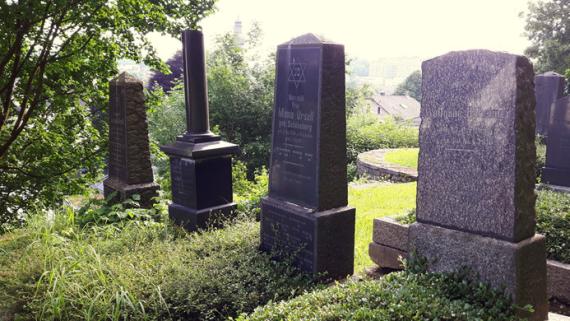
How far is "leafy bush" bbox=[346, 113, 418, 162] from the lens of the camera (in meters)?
19.1

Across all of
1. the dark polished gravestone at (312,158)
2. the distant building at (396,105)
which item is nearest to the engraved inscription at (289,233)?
the dark polished gravestone at (312,158)

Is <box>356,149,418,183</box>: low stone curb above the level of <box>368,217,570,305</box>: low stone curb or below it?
below

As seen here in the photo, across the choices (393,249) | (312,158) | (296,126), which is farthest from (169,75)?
(393,249)

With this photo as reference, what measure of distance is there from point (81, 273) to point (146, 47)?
18.7 feet

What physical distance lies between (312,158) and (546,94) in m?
11.8

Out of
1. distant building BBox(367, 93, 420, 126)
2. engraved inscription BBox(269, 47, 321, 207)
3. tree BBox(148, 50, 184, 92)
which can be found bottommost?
distant building BBox(367, 93, 420, 126)

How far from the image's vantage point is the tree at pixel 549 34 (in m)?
24.8

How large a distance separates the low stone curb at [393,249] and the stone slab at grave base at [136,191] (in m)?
4.02

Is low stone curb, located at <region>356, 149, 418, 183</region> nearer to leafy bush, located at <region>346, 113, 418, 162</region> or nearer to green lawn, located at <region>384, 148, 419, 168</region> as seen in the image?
green lawn, located at <region>384, 148, 419, 168</region>

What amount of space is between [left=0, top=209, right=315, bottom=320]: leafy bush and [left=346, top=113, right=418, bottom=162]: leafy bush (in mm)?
13703

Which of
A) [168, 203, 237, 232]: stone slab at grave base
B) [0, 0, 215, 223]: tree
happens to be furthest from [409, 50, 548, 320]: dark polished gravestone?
[0, 0, 215, 223]: tree

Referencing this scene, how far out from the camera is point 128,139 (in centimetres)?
765

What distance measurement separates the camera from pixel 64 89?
8.34 metres

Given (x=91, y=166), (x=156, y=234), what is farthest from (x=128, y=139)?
(x=156, y=234)
